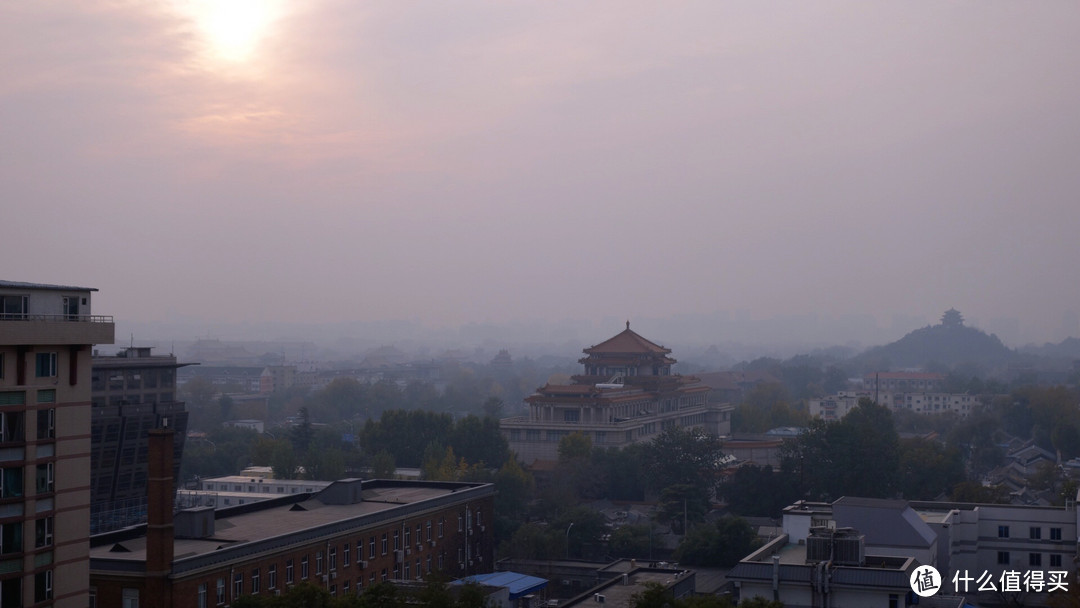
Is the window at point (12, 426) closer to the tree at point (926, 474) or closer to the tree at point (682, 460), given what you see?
the tree at point (682, 460)

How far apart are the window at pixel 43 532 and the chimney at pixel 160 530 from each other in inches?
213

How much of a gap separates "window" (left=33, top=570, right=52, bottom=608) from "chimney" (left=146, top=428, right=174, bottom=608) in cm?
545

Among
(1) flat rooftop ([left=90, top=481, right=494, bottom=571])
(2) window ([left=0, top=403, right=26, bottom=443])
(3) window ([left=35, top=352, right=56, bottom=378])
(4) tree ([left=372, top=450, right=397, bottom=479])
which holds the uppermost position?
(3) window ([left=35, top=352, right=56, bottom=378])

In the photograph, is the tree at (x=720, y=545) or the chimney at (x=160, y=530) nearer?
the chimney at (x=160, y=530)

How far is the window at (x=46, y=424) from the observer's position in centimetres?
1770

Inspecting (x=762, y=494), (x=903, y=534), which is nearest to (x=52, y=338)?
(x=903, y=534)

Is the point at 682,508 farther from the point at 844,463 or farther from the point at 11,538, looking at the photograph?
the point at 11,538

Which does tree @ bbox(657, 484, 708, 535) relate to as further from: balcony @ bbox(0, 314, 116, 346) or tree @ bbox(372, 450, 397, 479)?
balcony @ bbox(0, 314, 116, 346)

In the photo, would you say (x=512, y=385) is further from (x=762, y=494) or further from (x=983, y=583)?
(x=983, y=583)

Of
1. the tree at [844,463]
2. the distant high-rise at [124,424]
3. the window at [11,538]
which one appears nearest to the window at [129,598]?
the window at [11,538]

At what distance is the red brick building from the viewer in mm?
23609

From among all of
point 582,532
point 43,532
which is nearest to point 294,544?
point 43,532

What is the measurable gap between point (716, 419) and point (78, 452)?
65.7 meters

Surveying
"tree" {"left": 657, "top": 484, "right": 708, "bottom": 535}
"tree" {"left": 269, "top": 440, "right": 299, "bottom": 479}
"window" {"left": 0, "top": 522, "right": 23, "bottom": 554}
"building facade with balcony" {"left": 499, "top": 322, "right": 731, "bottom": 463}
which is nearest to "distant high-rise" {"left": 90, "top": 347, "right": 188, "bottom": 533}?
"tree" {"left": 269, "top": 440, "right": 299, "bottom": 479}
